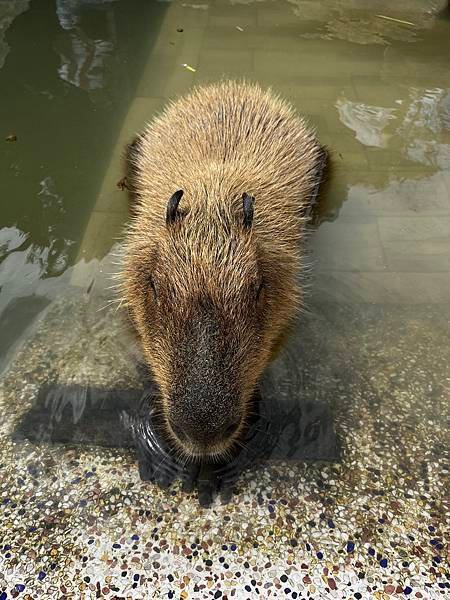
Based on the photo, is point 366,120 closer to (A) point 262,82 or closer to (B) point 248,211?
(A) point 262,82

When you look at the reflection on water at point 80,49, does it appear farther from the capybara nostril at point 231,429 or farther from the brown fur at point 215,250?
the capybara nostril at point 231,429

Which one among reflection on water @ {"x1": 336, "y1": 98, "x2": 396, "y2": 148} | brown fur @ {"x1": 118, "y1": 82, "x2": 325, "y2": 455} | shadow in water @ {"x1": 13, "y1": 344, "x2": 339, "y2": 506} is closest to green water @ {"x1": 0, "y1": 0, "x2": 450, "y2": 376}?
reflection on water @ {"x1": 336, "y1": 98, "x2": 396, "y2": 148}

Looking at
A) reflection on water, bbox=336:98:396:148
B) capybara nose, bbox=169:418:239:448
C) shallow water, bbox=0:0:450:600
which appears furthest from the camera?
reflection on water, bbox=336:98:396:148

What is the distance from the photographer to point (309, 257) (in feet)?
15.7

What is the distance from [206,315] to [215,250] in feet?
1.54

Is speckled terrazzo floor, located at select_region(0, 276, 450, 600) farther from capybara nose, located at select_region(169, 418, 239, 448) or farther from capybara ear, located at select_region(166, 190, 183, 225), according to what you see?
capybara ear, located at select_region(166, 190, 183, 225)

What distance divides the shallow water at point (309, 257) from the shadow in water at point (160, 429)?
0.02 metres

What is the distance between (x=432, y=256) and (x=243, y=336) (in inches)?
106

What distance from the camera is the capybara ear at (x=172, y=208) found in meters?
3.07

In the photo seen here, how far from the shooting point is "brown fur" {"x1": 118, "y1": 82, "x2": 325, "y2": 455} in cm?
249

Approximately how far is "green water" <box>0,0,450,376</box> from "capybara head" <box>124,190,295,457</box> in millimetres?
1248

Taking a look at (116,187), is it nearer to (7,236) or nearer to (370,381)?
(7,236)

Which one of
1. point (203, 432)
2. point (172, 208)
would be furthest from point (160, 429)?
point (172, 208)

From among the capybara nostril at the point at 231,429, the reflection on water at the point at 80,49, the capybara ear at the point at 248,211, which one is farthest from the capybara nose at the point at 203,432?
the reflection on water at the point at 80,49
